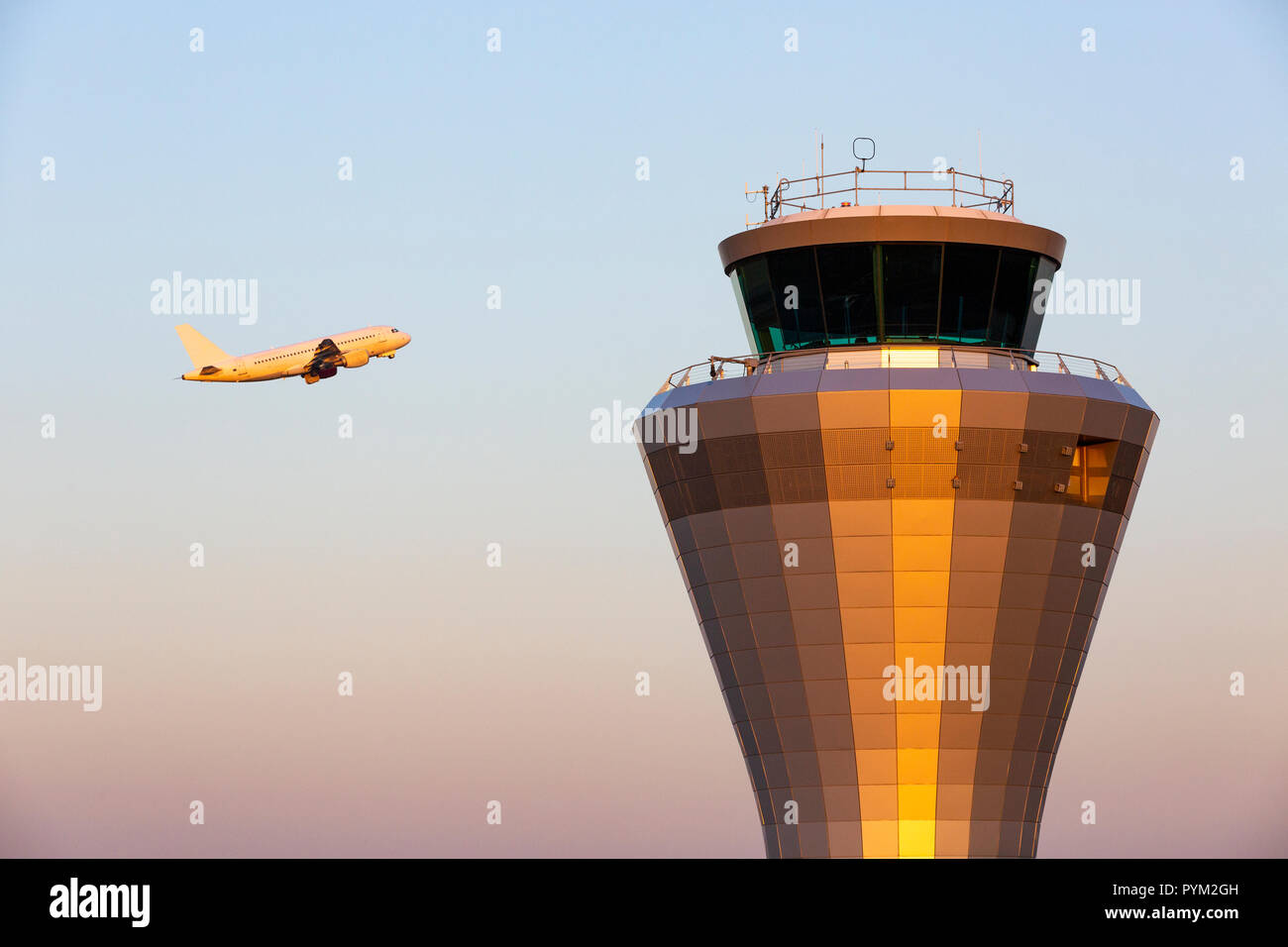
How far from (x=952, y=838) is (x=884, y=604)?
24.4 feet

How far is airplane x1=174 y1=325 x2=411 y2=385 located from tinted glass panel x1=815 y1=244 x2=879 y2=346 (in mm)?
67961

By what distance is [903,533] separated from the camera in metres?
65.8

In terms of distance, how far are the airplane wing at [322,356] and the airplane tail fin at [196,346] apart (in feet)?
22.0

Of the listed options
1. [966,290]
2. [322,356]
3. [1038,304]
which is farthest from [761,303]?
[322,356]

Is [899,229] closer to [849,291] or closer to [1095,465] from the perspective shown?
[849,291]

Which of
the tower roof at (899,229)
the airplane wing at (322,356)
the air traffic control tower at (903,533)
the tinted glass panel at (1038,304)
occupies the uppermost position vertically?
the airplane wing at (322,356)

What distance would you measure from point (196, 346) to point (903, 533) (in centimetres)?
8139

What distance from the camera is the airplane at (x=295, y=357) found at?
13088 centimetres

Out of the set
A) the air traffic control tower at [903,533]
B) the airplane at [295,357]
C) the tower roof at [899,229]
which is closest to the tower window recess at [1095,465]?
the air traffic control tower at [903,533]

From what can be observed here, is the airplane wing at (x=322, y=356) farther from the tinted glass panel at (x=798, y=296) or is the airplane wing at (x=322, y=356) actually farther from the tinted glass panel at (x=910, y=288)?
the tinted glass panel at (x=910, y=288)
